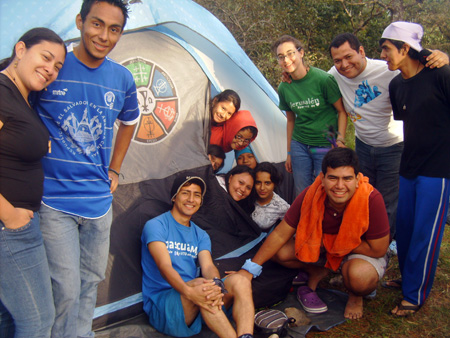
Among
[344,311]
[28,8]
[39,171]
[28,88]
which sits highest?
[28,8]

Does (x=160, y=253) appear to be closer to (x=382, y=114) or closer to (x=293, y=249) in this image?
(x=293, y=249)

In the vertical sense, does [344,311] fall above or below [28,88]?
below

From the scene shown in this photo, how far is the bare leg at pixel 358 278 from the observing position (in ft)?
8.64

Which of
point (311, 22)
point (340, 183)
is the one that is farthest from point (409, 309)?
point (311, 22)

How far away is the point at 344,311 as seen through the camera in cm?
280

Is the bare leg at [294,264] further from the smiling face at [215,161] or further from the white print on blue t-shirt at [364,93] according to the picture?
the white print on blue t-shirt at [364,93]

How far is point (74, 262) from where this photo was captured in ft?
6.23

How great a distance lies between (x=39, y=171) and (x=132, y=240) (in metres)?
1.14

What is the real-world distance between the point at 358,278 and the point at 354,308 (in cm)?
26

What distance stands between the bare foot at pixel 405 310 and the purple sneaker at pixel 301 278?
635 millimetres

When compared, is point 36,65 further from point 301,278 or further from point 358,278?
point 301,278

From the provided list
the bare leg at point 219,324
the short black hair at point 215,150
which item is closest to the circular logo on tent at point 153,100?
the short black hair at point 215,150

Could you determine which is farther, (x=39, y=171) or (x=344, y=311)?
(x=344, y=311)

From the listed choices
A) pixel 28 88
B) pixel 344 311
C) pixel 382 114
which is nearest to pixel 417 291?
pixel 344 311
